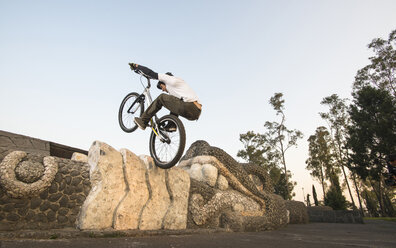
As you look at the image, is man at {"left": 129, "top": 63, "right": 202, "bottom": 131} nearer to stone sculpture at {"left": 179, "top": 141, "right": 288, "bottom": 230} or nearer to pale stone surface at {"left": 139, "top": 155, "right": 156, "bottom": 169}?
pale stone surface at {"left": 139, "top": 155, "right": 156, "bottom": 169}

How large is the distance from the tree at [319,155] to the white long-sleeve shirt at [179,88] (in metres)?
29.5

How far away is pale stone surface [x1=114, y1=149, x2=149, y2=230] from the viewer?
4.34m

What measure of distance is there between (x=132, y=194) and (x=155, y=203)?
0.65m

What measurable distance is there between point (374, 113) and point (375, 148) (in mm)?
3355

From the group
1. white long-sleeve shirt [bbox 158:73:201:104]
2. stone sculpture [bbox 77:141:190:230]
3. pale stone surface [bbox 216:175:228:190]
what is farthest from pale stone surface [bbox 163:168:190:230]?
white long-sleeve shirt [bbox 158:73:201:104]

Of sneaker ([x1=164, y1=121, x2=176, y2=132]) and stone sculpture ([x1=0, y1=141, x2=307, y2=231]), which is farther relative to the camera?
sneaker ([x1=164, y1=121, x2=176, y2=132])

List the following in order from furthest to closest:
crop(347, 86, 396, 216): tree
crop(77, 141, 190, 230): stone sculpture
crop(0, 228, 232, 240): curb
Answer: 1. crop(347, 86, 396, 216): tree
2. crop(77, 141, 190, 230): stone sculpture
3. crop(0, 228, 232, 240): curb

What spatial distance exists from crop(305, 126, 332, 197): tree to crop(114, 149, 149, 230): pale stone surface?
29.7 metres

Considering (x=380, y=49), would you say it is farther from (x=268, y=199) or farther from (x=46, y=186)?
(x=46, y=186)

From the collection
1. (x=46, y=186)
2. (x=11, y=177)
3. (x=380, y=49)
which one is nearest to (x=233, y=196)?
(x=46, y=186)

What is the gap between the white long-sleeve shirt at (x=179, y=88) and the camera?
484 centimetres

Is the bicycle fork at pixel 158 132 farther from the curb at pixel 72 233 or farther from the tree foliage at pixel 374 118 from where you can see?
the tree foliage at pixel 374 118

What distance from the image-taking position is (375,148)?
21.0 metres

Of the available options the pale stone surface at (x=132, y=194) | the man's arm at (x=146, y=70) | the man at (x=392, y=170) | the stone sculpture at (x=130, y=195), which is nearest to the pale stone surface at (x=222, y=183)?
the stone sculpture at (x=130, y=195)
